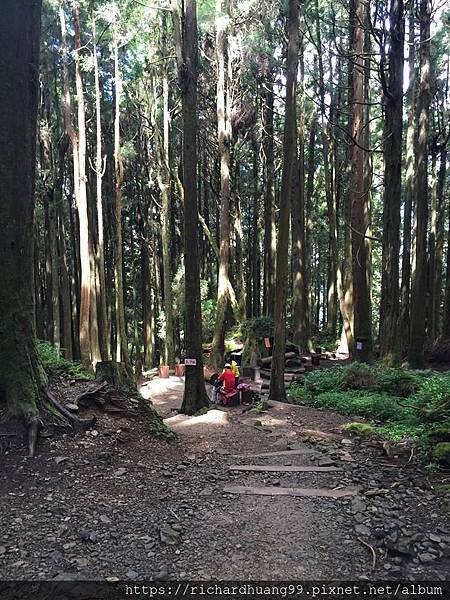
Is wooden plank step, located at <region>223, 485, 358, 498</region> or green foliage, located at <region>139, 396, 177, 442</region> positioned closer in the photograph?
wooden plank step, located at <region>223, 485, 358, 498</region>

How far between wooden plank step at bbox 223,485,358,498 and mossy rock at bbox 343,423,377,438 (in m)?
2.46

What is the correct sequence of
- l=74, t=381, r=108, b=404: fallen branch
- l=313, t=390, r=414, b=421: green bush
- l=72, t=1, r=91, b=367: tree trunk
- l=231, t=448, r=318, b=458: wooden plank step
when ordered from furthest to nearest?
l=72, t=1, r=91, b=367: tree trunk → l=313, t=390, r=414, b=421: green bush → l=231, t=448, r=318, b=458: wooden plank step → l=74, t=381, r=108, b=404: fallen branch

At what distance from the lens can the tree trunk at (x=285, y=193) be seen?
10594 millimetres

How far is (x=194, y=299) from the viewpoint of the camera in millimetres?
10180

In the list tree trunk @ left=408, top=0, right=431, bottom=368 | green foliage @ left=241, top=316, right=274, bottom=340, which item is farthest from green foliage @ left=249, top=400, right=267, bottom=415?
green foliage @ left=241, top=316, right=274, bottom=340

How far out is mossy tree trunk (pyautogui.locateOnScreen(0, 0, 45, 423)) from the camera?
5.46 metres

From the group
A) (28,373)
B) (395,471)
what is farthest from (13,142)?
(395,471)

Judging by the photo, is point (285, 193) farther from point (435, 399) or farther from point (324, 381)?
point (435, 399)

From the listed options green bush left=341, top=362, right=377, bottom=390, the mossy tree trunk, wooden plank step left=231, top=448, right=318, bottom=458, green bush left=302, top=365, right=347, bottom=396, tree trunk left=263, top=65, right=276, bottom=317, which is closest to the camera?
the mossy tree trunk

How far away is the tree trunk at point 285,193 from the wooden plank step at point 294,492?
233 inches

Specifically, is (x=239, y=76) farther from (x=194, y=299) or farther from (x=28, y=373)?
(x=28, y=373)

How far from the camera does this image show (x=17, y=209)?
569 cm

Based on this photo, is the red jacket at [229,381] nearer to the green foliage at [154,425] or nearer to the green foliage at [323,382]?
the green foliage at [323,382]

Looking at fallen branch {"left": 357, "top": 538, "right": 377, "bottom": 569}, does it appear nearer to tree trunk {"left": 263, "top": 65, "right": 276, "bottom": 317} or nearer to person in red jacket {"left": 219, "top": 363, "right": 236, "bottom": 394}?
person in red jacket {"left": 219, "top": 363, "right": 236, "bottom": 394}
